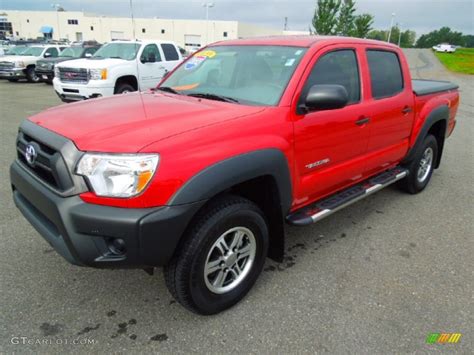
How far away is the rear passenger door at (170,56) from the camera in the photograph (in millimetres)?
11125

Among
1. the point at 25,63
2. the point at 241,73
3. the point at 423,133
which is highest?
the point at 241,73

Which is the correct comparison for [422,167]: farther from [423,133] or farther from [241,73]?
[241,73]

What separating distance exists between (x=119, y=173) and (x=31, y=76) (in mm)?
17656

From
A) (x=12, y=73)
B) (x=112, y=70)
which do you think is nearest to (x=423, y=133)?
(x=112, y=70)

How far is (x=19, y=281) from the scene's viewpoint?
2.77m

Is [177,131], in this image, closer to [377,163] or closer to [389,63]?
[377,163]

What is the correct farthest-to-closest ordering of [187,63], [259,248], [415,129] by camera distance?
[415,129] < [187,63] < [259,248]

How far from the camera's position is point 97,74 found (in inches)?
367

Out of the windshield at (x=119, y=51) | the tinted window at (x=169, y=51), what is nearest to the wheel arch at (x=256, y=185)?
the windshield at (x=119, y=51)

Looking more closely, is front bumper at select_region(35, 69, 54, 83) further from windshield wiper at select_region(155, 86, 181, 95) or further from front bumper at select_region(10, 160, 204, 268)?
front bumper at select_region(10, 160, 204, 268)

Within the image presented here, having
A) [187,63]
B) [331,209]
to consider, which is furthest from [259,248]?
[187,63]

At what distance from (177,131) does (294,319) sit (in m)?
1.46

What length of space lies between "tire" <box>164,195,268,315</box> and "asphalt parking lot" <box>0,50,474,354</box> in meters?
0.16

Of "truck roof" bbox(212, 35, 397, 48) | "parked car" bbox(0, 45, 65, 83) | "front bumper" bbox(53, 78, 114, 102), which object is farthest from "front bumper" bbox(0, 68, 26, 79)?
"truck roof" bbox(212, 35, 397, 48)
